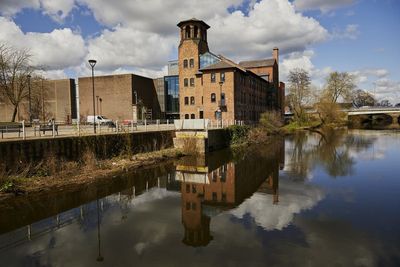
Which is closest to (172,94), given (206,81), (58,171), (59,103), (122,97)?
(122,97)

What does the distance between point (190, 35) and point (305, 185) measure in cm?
3650

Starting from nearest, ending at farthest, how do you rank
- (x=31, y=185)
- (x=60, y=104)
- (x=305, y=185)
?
(x=31, y=185) → (x=305, y=185) → (x=60, y=104)

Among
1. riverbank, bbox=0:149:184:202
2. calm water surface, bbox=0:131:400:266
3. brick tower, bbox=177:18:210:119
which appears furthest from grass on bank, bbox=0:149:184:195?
brick tower, bbox=177:18:210:119

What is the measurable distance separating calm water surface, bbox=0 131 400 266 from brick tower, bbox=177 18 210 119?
1187 inches

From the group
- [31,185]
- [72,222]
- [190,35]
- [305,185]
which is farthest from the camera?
[190,35]

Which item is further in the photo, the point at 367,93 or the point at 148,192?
the point at 367,93

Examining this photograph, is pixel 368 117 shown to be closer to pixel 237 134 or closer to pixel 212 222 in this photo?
pixel 237 134

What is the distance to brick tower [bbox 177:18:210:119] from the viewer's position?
46.1 m

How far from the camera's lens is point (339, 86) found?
2904 inches

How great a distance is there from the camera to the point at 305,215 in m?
10.7

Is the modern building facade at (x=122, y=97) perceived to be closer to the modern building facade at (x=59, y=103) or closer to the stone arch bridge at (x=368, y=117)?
the modern building facade at (x=59, y=103)

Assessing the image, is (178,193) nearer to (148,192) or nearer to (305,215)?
(148,192)

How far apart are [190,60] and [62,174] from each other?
3500cm

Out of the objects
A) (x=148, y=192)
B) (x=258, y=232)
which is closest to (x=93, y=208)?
(x=148, y=192)
